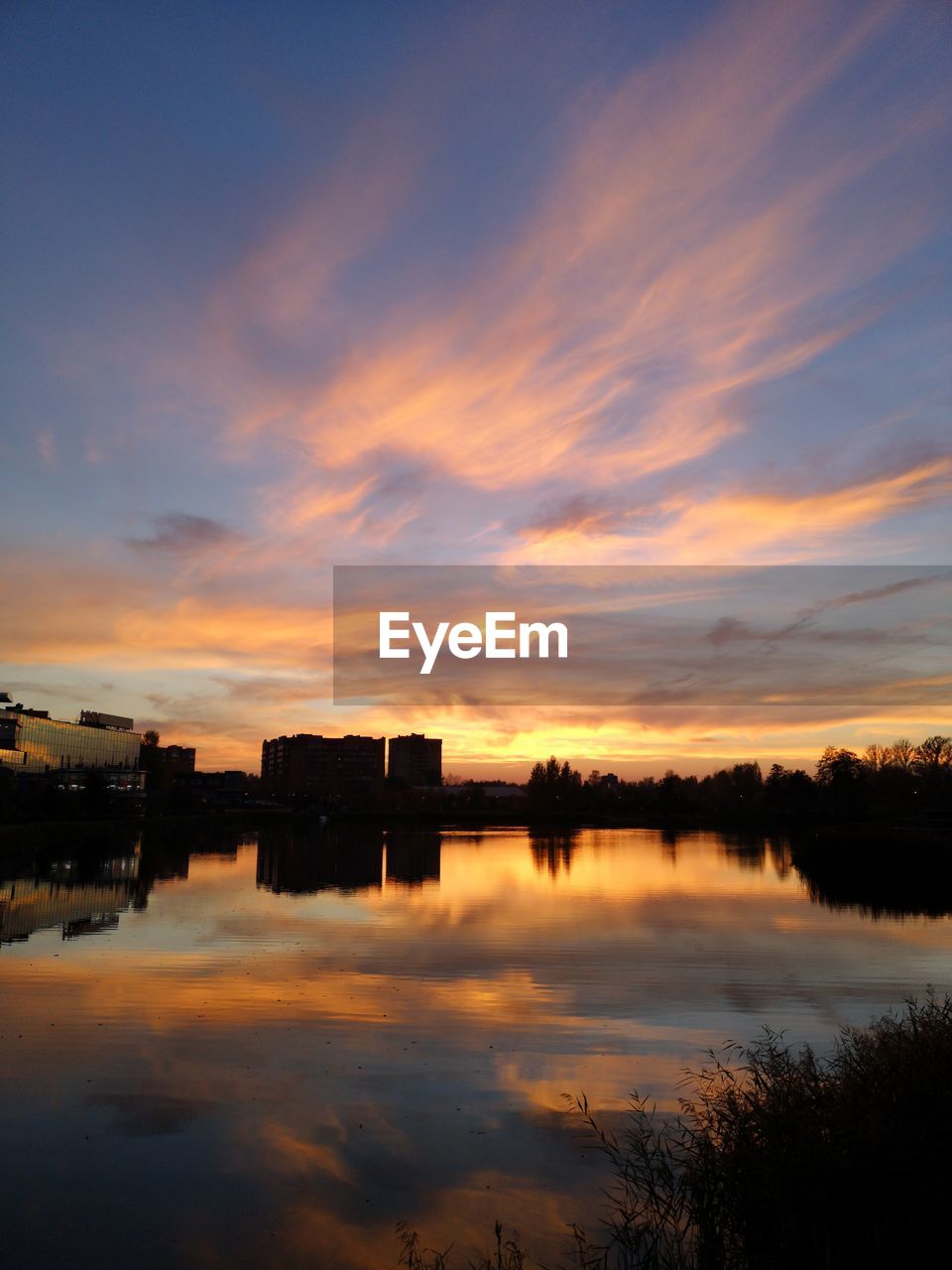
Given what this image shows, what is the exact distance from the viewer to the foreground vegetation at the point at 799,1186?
10.1 meters

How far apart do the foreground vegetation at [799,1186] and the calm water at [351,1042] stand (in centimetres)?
109

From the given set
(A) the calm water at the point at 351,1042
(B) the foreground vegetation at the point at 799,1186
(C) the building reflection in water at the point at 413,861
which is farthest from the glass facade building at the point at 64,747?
(B) the foreground vegetation at the point at 799,1186

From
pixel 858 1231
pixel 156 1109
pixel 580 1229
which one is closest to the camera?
pixel 858 1231

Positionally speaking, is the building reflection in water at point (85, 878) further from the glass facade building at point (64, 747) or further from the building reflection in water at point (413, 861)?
the glass facade building at point (64, 747)

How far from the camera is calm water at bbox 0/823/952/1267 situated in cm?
1264

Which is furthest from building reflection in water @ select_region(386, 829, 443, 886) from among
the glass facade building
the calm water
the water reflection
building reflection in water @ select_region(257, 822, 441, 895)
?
the glass facade building

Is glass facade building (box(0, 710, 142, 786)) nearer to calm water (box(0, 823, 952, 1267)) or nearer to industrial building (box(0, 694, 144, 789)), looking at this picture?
industrial building (box(0, 694, 144, 789))

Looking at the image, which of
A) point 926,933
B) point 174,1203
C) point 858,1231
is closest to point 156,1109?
point 174,1203

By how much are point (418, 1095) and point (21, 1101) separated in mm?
6850

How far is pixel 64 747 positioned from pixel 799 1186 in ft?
491

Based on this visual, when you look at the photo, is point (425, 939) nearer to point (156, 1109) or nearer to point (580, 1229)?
point (156, 1109)

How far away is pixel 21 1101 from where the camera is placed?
16156 millimetres

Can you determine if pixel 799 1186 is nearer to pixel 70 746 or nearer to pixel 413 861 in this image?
pixel 413 861

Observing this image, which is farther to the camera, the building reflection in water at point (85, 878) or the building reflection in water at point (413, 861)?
the building reflection in water at point (413, 861)
